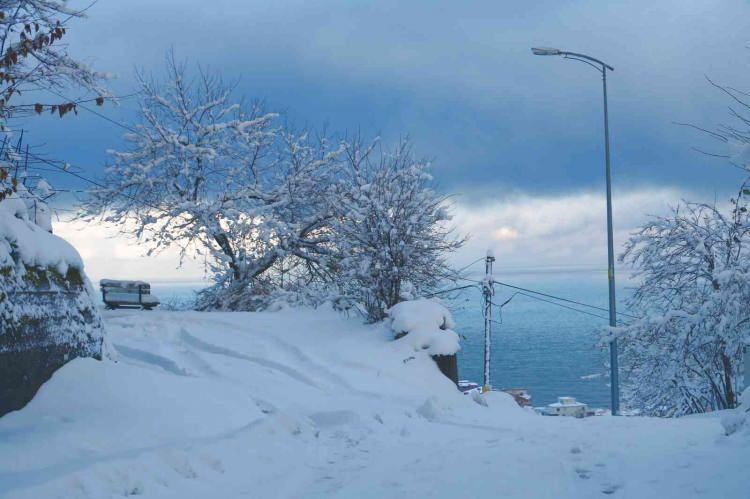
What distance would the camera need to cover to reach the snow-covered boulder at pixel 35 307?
6.88m

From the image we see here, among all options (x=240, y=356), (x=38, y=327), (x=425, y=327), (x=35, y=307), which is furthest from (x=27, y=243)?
(x=425, y=327)

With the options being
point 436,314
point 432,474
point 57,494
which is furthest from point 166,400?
point 436,314

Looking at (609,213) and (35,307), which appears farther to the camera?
(609,213)

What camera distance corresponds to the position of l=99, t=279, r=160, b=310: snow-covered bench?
23.2 meters

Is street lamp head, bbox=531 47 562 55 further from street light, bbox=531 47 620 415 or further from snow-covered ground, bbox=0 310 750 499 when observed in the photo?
snow-covered ground, bbox=0 310 750 499

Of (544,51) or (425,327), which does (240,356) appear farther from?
(544,51)

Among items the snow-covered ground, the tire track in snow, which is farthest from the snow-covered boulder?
the tire track in snow

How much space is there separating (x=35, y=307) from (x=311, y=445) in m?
3.59

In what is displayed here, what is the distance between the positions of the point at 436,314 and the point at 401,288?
82.9 inches

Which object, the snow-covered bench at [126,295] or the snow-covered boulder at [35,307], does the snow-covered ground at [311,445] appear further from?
the snow-covered bench at [126,295]

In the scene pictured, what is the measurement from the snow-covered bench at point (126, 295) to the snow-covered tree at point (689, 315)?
15474mm

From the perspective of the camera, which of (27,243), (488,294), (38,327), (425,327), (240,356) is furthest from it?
(488,294)

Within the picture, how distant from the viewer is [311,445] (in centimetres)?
846

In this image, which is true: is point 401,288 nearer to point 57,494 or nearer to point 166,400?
point 166,400
